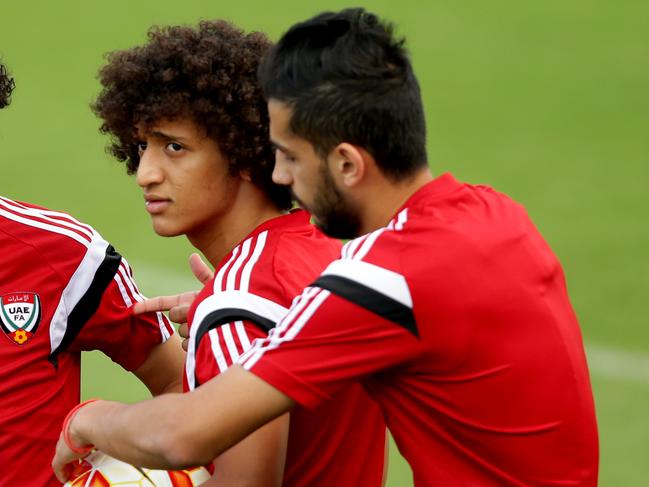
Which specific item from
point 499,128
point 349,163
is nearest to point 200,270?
point 349,163

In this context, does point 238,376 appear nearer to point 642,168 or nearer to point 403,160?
point 403,160

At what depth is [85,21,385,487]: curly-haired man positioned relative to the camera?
3.05 m

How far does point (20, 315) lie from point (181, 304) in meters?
0.47

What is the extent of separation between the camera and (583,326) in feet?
24.5

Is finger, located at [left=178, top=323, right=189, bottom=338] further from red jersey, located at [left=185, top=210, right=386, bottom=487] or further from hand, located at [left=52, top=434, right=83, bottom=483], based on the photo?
hand, located at [left=52, top=434, right=83, bottom=483]

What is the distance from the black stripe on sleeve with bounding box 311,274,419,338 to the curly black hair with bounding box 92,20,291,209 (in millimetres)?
901

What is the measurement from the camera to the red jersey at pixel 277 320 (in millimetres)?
3051

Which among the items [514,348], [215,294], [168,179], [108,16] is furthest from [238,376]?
[108,16]

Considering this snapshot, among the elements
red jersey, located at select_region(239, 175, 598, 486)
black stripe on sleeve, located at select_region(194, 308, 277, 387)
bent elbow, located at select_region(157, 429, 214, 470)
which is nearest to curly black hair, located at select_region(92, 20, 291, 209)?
black stripe on sleeve, located at select_region(194, 308, 277, 387)

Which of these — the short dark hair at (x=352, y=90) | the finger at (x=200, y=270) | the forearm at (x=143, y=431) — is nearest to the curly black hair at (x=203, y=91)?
the finger at (x=200, y=270)

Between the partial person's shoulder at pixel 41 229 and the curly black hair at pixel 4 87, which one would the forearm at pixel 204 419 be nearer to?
the partial person's shoulder at pixel 41 229

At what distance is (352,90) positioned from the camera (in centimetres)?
295

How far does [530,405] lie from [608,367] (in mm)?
4476

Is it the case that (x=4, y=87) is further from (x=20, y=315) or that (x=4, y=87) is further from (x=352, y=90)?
(x=352, y=90)
